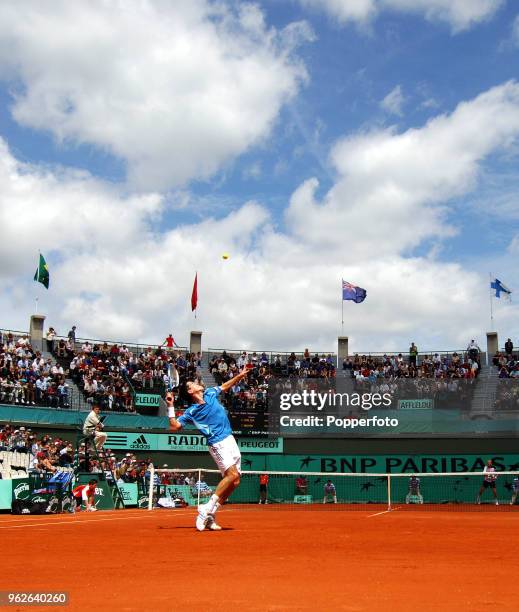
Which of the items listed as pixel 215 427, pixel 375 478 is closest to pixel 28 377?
pixel 375 478

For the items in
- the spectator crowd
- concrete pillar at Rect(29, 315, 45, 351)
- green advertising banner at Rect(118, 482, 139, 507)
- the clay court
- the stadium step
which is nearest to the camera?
the clay court

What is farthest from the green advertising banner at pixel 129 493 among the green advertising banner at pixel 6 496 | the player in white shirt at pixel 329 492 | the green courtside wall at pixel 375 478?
the player in white shirt at pixel 329 492

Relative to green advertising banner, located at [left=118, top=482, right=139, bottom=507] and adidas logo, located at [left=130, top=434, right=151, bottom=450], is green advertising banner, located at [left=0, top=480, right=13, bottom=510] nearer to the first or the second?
green advertising banner, located at [left=118, top=482, right=139, bottom=507]

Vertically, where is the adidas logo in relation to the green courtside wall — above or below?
above

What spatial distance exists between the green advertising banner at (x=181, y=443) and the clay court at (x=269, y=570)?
28.2 m

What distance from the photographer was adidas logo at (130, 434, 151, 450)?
129 ft

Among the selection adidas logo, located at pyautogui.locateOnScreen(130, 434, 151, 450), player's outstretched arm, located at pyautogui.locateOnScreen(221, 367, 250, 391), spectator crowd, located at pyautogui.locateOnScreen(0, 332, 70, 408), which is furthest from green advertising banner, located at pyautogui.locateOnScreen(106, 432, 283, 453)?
player's outstretched arm, located at pyautogui.locateOnScreen(221, 367, 250, 391)

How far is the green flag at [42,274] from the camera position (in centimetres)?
4725

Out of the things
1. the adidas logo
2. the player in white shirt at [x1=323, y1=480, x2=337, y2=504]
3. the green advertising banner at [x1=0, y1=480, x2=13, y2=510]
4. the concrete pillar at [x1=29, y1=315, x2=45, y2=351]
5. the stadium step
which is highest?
the concrete pillar at [x1=29, y1=315, x2=45, y2=351]

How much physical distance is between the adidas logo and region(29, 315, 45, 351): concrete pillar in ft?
27.7

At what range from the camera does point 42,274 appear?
4750cm

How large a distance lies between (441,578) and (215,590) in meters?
1.99

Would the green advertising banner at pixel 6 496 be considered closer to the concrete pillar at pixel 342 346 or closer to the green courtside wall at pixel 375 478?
the green courtside wall at pixel 375 478

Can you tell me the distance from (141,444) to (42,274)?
13980mm
